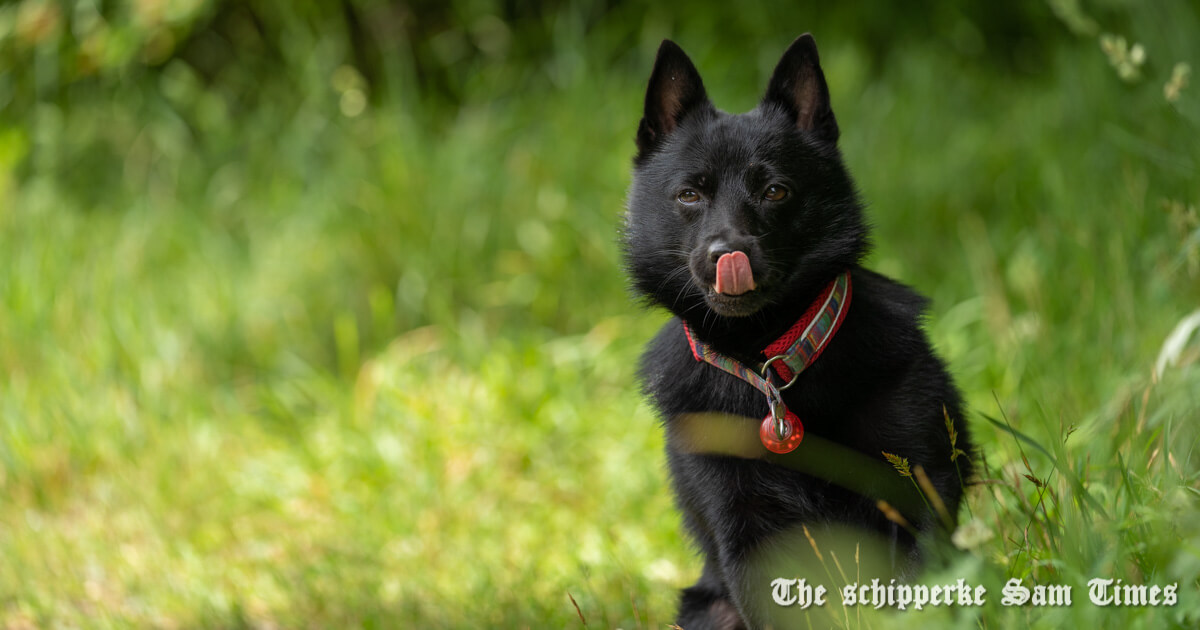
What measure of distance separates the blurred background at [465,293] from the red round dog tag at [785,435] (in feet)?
1.24

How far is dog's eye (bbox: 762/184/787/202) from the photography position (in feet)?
7.18

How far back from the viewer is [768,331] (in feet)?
7.28

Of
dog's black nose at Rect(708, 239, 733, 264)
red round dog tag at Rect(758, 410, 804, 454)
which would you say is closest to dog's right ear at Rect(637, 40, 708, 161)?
dog's black nose at Rect(708, 239, 733, 264)

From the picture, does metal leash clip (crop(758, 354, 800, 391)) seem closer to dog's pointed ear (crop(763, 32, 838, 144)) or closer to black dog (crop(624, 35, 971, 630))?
black dog (crop(624, 35, 971, 630))

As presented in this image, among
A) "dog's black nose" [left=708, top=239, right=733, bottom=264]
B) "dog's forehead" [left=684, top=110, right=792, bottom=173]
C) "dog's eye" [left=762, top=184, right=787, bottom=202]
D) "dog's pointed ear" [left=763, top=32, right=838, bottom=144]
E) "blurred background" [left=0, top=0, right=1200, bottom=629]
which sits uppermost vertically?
"dog's pointed ear" [left=763, top=32, right=838, bottom=144]

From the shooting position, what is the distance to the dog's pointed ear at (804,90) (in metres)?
2.34

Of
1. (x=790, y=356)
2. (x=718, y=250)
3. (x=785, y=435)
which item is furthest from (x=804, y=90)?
(x=785, y=435)

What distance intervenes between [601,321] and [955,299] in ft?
5.07

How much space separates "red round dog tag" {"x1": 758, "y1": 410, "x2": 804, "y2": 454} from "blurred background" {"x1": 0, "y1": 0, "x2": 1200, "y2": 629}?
378mm

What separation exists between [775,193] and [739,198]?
82mm

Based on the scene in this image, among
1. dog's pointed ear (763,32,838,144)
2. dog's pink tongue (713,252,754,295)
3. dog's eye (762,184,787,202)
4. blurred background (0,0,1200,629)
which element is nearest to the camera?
dog's pink tongue (713,252,754,295)

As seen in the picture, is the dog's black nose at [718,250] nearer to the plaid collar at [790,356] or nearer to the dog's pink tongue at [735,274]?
the dog's pink tongue at [735,274]

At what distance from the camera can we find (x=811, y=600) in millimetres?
2070

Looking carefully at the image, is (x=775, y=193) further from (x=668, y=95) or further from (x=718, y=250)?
(x=668, y=95)
